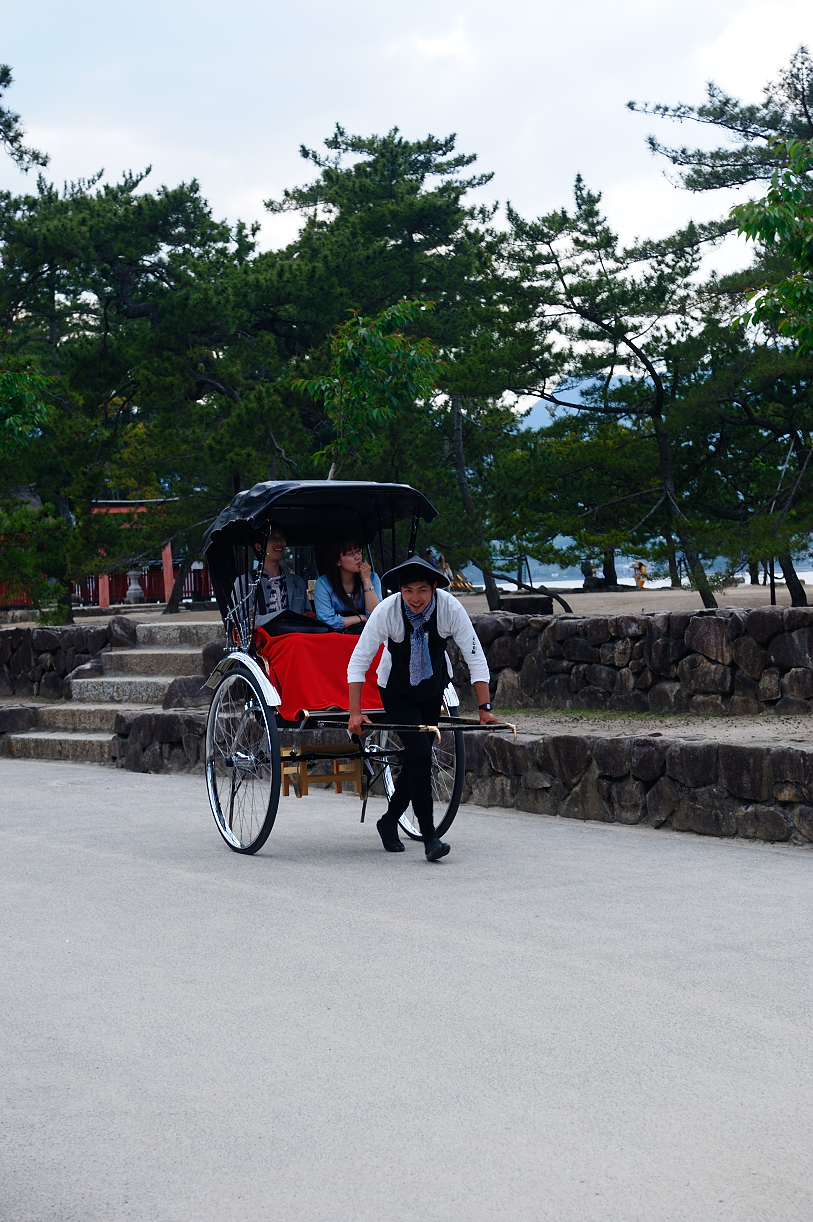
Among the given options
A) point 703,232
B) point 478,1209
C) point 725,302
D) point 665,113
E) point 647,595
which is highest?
point 665,113

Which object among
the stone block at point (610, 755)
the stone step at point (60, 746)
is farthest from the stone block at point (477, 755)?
the stone step at point (60, 746)

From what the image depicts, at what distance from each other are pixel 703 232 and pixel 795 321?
9.64 m

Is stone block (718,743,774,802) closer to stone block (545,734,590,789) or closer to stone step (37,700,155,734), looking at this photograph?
stone block (545,734,590,789)

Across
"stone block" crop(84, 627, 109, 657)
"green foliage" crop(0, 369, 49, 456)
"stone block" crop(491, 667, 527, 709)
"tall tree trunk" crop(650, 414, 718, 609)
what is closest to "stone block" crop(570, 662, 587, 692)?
"stone block" crop(491, 667, 527, 709)

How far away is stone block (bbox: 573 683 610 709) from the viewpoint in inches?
456

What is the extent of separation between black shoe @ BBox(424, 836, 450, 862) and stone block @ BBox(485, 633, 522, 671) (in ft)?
17.6

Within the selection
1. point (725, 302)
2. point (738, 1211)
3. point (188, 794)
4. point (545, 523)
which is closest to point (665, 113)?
point (725, 302)

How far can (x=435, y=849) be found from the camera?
23.1ft

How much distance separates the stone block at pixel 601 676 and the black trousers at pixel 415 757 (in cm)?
428

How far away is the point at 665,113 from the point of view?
1989 cm

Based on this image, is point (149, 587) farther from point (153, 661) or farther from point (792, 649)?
point (792, 649)

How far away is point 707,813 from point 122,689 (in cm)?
884

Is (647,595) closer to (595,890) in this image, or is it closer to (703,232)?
(703,232)

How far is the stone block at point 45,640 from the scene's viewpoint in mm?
16828
